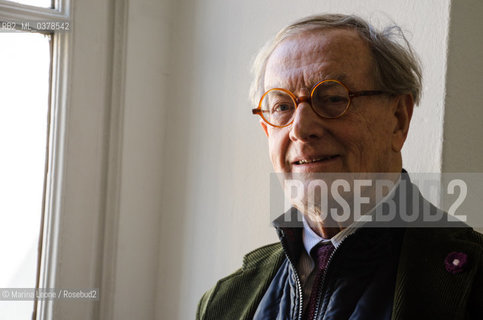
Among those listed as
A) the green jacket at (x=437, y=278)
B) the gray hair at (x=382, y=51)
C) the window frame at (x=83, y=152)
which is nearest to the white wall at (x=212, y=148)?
the window frame at (x=83, y=152)

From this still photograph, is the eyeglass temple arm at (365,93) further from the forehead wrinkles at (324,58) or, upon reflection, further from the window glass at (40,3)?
the window glass at (40,3)

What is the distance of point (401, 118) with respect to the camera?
3.44ft

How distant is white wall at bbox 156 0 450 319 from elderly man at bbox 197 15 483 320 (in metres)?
0.43

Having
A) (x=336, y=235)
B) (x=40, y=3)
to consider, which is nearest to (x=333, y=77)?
(x=336, y=235)

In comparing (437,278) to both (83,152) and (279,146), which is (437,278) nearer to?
(279,146)

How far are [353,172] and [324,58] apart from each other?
24cm

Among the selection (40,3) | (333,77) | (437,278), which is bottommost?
(437,278)

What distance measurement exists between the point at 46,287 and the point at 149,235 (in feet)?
1.50

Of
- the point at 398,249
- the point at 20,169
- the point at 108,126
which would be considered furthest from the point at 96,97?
the point at 398,249

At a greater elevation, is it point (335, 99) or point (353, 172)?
point (335, 99)

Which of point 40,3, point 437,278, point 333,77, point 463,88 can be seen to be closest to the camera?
point 437,278

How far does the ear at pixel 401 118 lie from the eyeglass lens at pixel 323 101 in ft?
0.44

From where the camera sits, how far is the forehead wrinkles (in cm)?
99

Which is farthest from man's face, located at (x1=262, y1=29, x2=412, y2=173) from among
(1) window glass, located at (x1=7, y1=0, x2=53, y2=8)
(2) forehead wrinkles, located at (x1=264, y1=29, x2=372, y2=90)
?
(1) window glass, located at (x1=7, y1=0, x2=53, y2=8)
